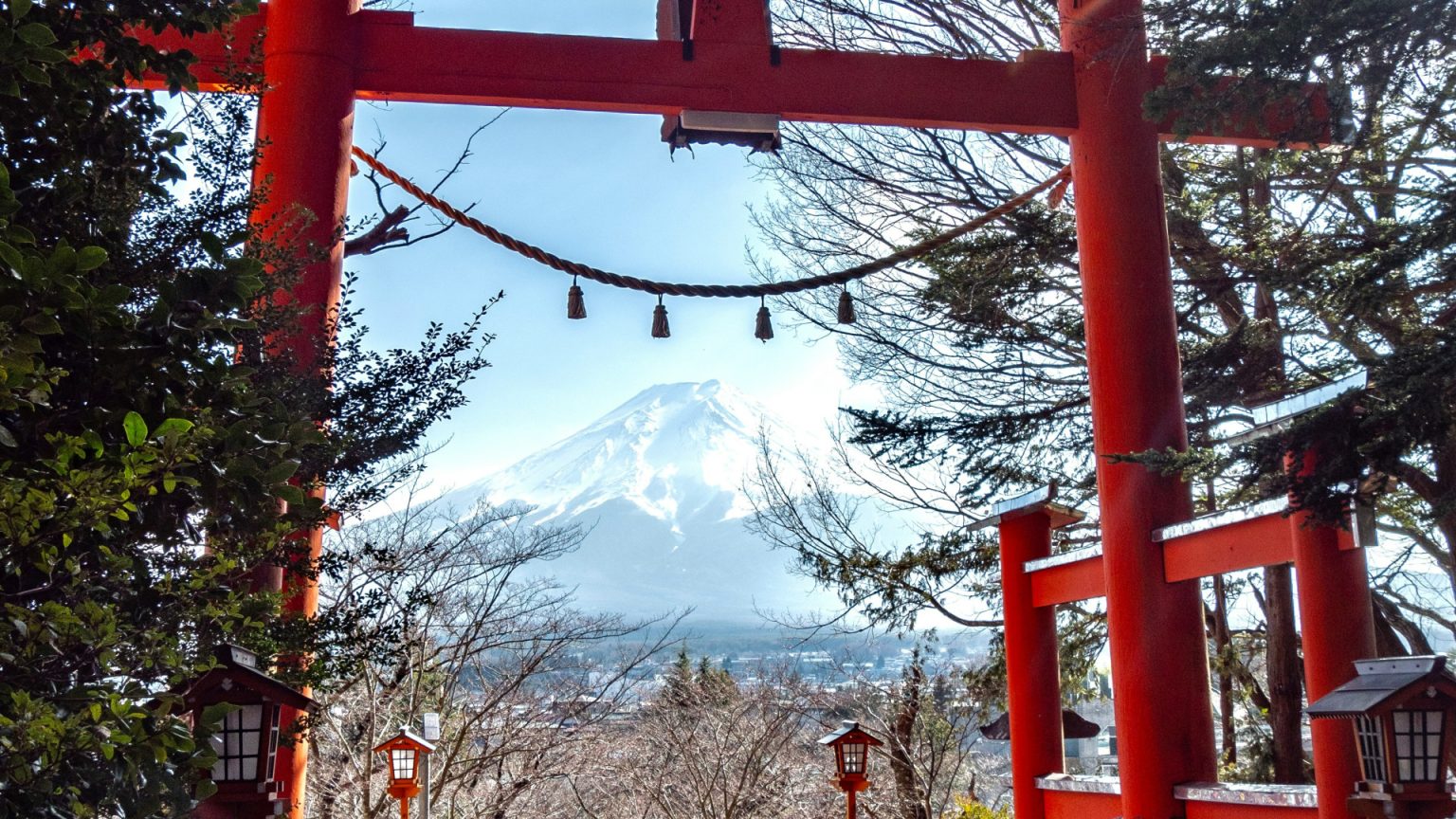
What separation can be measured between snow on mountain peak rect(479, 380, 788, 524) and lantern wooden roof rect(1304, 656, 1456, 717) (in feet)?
331

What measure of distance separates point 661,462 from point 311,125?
123650 millimetres

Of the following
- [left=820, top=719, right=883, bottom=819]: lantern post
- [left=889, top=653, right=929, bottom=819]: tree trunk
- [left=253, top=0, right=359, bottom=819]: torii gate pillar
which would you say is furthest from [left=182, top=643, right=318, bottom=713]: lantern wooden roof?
[left=889, top=653, right=929, bottom=819]: tree trunk

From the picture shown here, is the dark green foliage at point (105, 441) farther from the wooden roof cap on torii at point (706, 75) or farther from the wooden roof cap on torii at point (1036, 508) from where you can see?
the wooden roof cap on torii at point (1036, 508)

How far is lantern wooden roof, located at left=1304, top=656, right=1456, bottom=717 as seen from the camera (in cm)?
278

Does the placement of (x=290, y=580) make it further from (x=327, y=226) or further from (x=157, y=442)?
(x=157, y=442)

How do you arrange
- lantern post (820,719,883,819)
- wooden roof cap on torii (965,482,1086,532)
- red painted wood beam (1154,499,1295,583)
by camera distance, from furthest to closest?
lantern post (820,719,883,819) → wooden roof cap on torii (965,482,1086,532) → red painted wood beam (1154,499,1295,583)

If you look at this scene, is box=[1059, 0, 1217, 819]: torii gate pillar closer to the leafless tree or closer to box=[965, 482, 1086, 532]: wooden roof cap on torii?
box=[965, 482, 1086, 532]: wooden roof cap on torii

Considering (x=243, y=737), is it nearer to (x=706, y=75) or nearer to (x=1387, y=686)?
(x=1387, y=686)

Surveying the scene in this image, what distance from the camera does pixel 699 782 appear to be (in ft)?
34.8

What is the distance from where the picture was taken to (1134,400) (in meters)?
4.43

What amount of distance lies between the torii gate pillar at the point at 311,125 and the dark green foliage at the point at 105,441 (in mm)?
1834

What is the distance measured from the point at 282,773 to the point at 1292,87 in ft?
11.7

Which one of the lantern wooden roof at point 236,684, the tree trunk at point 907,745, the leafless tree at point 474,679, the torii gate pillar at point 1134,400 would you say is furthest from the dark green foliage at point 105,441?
the tree trunk at point 907,745

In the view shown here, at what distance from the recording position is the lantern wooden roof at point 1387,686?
2.78 meters
